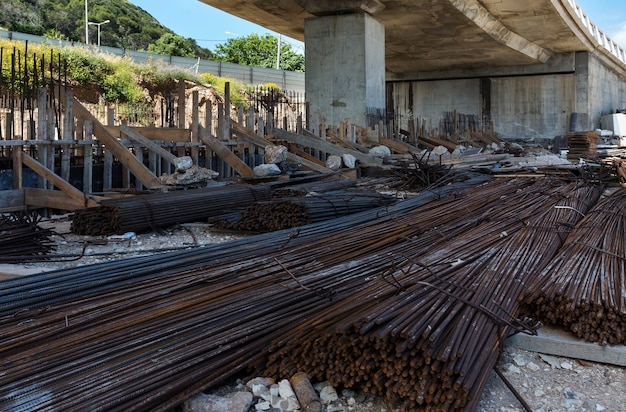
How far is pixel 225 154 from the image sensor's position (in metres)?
10.6

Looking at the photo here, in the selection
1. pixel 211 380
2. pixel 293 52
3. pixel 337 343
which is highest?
pixel 293 52

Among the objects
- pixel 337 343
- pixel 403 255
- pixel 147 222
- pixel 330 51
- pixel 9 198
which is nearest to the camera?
pixel 337 343

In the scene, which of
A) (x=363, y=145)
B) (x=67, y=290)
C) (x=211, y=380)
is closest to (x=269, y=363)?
(x=211, y=380)

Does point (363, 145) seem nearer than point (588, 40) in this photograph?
Yes

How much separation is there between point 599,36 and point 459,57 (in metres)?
6.35

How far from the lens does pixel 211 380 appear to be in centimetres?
316

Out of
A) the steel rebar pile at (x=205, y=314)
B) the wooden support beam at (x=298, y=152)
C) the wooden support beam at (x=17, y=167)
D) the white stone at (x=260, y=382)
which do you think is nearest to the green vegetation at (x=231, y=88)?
the wooden support beam at (x=298, y=152)

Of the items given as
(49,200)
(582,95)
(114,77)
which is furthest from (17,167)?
(582,95)

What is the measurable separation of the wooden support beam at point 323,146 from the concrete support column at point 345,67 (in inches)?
197

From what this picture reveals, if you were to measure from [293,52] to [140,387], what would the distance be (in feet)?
193

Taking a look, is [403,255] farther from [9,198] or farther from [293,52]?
[293,52]

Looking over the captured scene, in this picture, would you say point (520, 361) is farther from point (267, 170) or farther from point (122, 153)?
Result: point (267, 170)

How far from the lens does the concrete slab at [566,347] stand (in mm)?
3621

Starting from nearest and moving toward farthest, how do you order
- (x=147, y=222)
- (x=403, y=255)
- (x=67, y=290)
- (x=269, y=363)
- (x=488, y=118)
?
(x=269, y=363)
(x=67, y=290)
(x=403, y=255)
(x=147, y=222)
(x=488, y=118)
